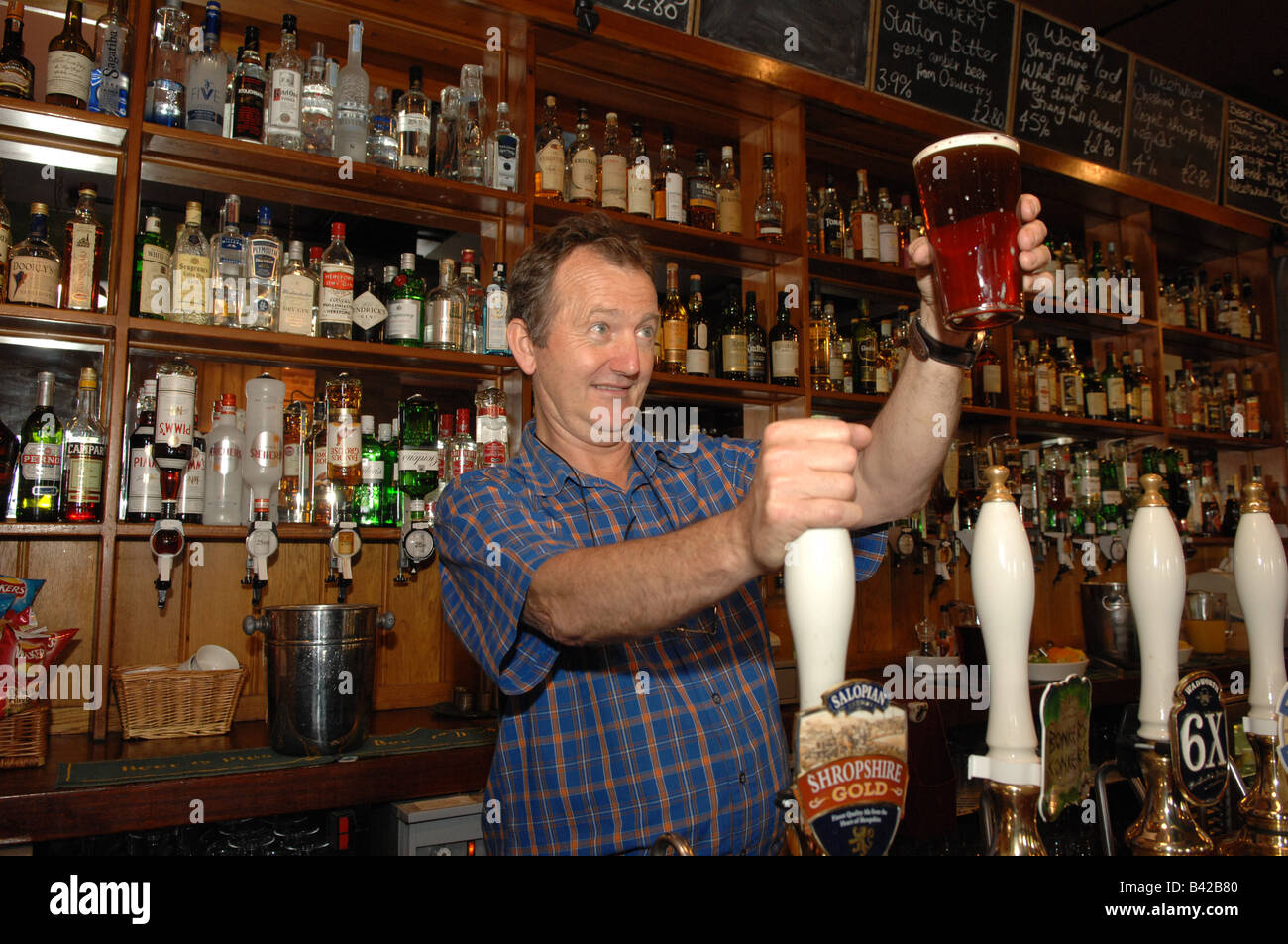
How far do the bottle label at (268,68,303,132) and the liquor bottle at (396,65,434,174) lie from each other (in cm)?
28

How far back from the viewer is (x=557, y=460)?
1.31 m

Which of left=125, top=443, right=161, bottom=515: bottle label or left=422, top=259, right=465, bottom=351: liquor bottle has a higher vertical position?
left=422, top=259, right=465, bottom=351: liquor bottle

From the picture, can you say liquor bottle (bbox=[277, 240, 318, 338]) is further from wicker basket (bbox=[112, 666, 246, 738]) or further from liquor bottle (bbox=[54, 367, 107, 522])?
wicker basket (bbox=[112, 666, 246, 738])

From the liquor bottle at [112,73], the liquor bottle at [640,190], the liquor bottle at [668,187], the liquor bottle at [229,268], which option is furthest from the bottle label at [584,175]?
the liquor bottle at [112,73]

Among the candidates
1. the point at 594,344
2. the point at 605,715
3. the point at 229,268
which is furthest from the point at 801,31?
the point at 605,715

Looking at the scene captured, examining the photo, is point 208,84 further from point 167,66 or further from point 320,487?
point 320,487

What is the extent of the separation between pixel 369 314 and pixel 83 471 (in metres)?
0.77

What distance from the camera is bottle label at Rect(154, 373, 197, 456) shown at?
6.83 ft

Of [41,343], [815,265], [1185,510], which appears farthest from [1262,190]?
[41,343]

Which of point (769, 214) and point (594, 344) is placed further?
point (769, 214)

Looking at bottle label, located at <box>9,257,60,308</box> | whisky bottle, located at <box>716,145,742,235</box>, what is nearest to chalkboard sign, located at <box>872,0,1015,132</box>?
whisky bottle, located at <box>716,145,742,235</box>

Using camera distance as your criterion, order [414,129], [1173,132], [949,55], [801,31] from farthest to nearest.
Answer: [1173,132] → [949,55] → [801,31] → [414,129]

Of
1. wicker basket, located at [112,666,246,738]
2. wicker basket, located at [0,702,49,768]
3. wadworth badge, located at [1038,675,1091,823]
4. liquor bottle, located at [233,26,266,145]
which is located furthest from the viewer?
liquor bottle, located at [233,26,266,145]
